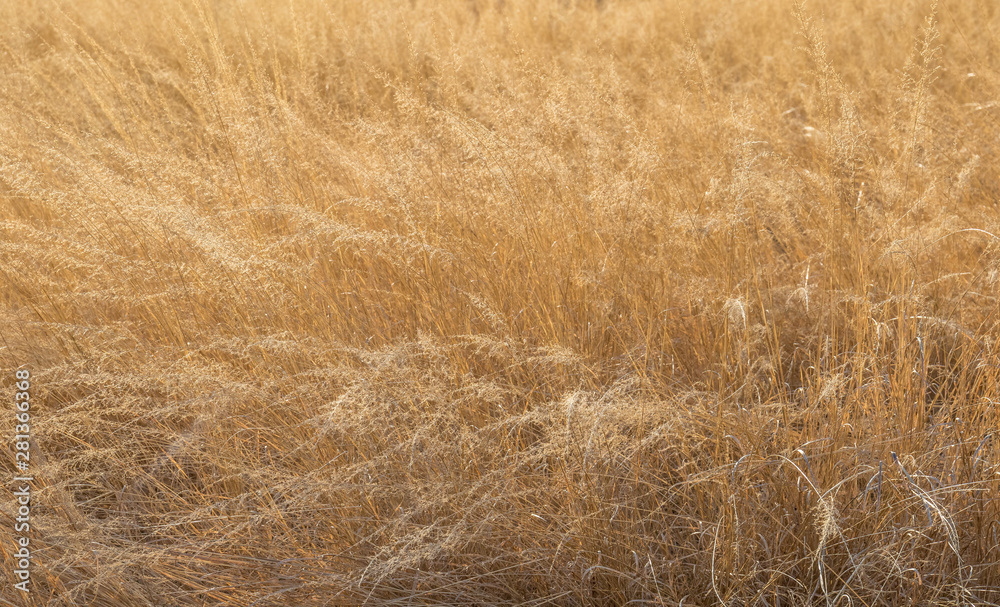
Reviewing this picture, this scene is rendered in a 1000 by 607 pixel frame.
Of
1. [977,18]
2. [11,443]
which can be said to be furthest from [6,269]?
[977,18]

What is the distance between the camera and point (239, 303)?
64.6 inches

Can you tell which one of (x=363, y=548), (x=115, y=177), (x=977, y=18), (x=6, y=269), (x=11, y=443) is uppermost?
(x=115, y=177)

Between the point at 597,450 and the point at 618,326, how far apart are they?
1.78ft

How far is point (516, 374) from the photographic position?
1.48 metres

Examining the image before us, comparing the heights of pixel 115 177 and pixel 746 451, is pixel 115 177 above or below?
above

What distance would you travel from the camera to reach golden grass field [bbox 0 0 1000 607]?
1.14 meters

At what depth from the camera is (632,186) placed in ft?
6.06

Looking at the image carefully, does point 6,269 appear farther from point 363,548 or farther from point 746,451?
point 746,451

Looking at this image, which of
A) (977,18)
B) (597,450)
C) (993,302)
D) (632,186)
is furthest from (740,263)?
(977,18)

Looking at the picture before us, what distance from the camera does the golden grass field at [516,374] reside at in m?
1.14

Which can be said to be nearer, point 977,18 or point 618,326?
point 618,326

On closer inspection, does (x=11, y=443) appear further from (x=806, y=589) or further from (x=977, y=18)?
(x=977, y=18)

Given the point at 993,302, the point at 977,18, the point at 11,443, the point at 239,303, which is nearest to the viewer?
the point at 11,443

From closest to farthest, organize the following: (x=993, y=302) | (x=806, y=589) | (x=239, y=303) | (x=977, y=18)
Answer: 1. (x=806, y=589)
2. (x=239, y=303)
3. (x=993, y=302)
4. (x=977, y=18)
